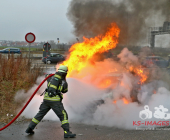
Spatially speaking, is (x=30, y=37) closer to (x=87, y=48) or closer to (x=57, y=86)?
(x=87, y=48)

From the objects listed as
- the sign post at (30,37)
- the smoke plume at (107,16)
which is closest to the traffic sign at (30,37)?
the sign post at (30,37)

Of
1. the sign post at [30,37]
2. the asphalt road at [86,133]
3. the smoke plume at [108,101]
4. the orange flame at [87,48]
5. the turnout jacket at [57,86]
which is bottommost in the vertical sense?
the asphalt road at [86,133]

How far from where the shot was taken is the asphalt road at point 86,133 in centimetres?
489

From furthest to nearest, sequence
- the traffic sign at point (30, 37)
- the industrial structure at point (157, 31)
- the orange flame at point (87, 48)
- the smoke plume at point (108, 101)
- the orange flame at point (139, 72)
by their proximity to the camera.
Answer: the traffic sign at point (30, 37) < the industrial structure at point (157, 31) < the orange flame at point (139, 72) < the orange flame at point (87, 48) < the smoke plume at point (108, 101)

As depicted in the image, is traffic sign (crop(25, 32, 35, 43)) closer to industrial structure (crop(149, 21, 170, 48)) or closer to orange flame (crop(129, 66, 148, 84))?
orange flame (crop(129, 66, 148, 84))

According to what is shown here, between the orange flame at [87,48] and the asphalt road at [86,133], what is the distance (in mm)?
2363

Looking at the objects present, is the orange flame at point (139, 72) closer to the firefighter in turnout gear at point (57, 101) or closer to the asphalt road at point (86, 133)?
the asphalt road at point (86, 133)

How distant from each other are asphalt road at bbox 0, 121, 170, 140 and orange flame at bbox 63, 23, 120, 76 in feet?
7.75

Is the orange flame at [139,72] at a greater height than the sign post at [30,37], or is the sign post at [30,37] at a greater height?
the sign post at [30,37]

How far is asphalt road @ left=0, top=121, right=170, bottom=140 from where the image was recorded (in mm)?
4887

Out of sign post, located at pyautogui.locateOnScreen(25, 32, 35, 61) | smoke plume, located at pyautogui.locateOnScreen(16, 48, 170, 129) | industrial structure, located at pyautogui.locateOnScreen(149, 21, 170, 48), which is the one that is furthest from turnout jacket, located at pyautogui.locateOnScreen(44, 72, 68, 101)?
industrial structure, located at pyautogui.locateOnScreen(149, 21, 170, 48)

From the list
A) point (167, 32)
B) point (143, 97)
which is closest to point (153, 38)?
point (167, 32)

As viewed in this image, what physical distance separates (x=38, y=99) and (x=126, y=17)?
4554 millimetres

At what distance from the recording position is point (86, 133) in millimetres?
5215
